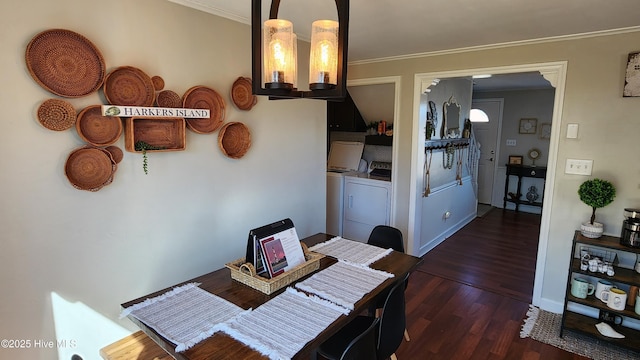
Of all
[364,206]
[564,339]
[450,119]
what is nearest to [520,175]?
[450,119]

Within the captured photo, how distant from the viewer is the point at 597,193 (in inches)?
94.7

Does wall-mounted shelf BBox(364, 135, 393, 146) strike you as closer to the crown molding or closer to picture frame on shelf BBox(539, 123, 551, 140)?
the crown molding

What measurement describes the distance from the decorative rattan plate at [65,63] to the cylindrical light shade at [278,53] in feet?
3.30

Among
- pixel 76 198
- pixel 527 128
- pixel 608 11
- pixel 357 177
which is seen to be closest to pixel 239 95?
pixel 76 198

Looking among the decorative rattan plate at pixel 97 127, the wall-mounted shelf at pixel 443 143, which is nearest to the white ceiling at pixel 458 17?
the decorative rattan plate at pixel 97 127

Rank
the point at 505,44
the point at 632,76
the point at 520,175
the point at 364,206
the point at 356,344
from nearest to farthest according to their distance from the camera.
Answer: the point at 356,344
the point at 632,76
the point at 505,44
the point at 364,206
the point at 520,175

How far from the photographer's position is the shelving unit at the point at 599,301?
2.31m

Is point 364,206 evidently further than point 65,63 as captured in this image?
Yes

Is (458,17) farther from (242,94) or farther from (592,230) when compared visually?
(592,230)

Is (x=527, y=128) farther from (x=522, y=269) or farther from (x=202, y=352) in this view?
(x=202, y=352)

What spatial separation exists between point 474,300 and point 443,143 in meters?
2.09

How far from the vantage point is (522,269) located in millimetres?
3748

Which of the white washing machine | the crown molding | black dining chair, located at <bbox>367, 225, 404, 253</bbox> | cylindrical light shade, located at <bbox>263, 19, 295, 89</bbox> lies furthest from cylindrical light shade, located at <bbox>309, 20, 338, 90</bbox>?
the white washing machine

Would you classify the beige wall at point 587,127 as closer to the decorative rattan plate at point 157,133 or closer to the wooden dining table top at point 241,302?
the wooden dining table top at point 241,302
